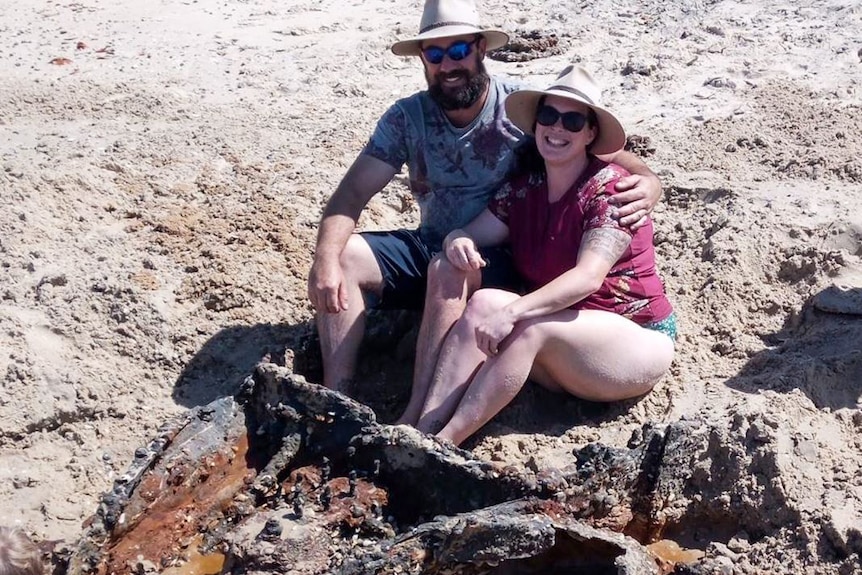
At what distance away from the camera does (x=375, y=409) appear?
180 inches

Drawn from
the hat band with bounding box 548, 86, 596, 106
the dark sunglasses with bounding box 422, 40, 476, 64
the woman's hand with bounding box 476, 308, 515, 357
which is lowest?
the woman's hand with bounding box 476, 308, 515, 357

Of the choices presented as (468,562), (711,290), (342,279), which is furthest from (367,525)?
(711,290)

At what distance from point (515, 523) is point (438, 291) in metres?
1.04

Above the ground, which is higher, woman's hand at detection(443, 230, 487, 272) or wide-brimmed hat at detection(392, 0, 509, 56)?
wide-brimmed hat at detection(392, 0, 509, 56)

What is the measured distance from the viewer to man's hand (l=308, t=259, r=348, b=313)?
4301 mm

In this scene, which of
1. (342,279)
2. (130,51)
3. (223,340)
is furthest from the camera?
(130,51)

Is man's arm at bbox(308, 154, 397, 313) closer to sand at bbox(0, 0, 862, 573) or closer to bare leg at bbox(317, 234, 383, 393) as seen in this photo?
bare leg at bbox(317, 234, 383, 393)

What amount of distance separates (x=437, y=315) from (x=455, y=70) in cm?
96

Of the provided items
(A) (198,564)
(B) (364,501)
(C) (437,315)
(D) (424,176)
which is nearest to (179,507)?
(A) (198,564)

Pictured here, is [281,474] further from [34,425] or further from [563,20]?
[563,20]

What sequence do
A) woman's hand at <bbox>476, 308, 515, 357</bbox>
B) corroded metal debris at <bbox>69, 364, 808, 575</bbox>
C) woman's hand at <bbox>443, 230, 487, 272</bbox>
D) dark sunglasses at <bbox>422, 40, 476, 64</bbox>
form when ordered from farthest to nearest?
dark sunglasses at <bbox>422, 40, 476, 64</bbox>
woman's hand at <bbox>443, 230, 487, 272</bbox>
woman's hand at <bbox>476, 308, 515, 357</bbox>
corroded metal debris at <bbox>69, 364, 808, 575</bbox>

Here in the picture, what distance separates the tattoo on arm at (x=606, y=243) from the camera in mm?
3949

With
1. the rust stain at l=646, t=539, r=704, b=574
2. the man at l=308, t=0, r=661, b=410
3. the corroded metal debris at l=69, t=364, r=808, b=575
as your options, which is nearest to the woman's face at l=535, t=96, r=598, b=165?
the man at l=308, t=0, r=661, b=410

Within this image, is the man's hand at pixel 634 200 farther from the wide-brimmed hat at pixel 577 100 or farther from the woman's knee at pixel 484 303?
the woman's knee at pixel 484 303
